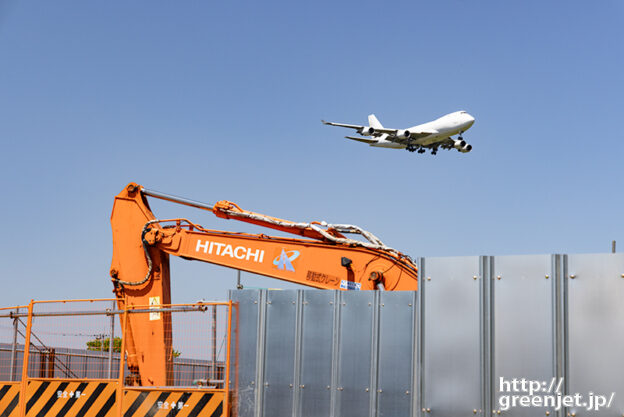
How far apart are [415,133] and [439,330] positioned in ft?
143

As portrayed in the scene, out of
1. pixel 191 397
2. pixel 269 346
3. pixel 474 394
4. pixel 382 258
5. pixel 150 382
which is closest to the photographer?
pixel 474 394

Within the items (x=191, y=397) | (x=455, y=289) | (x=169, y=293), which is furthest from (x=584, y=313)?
(x=169, y=293)

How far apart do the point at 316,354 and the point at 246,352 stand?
3.23ft

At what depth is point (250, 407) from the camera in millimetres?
9555

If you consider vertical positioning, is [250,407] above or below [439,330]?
below

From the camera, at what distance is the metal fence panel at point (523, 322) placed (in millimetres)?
7781

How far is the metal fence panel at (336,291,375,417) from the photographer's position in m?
8.84

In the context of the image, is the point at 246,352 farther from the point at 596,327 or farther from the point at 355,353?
the point at 596,327

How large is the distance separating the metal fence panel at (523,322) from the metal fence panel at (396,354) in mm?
1026

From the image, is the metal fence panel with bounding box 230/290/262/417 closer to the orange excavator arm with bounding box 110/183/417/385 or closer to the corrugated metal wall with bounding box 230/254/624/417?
the corrugated metal wall with bounding box 230/254/624/417

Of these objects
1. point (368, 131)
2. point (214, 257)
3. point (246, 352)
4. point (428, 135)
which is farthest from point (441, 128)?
point (246, 352)

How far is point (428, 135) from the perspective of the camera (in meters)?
52.1

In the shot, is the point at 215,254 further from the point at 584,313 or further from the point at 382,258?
the point at 584,313

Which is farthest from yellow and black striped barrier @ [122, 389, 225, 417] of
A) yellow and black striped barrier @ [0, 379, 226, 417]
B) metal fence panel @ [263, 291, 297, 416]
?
metal fence panel @ [263, 291, 297, 416]
